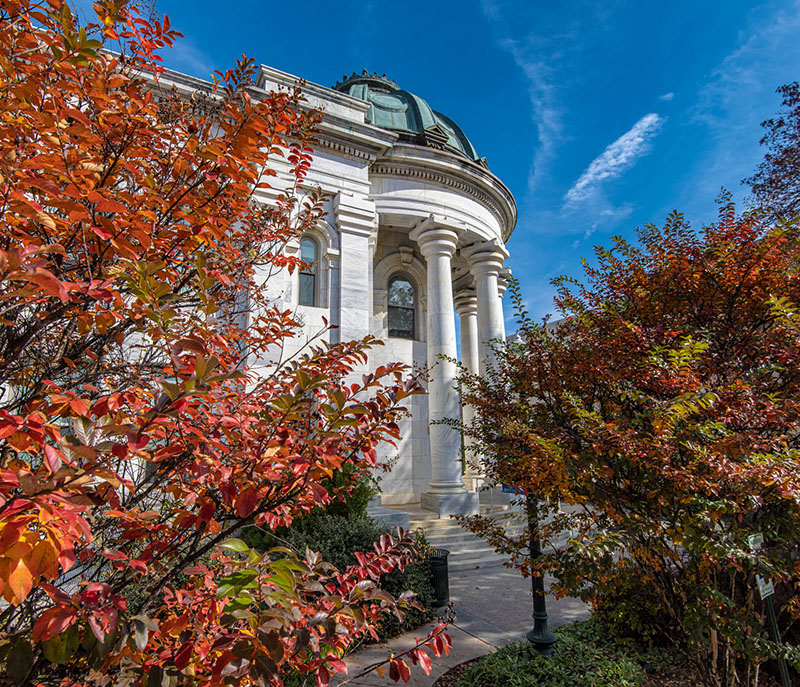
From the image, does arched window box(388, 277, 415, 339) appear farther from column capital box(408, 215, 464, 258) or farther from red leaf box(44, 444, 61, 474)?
red leaf box(44, 444, 61, 474)

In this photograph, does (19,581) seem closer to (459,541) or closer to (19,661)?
(19,661)

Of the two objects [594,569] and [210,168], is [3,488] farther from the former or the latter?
[594,569]

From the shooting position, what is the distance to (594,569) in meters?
3.69

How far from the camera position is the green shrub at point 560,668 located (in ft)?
14.5

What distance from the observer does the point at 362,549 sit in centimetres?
721

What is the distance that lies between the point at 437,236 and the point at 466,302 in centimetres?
666

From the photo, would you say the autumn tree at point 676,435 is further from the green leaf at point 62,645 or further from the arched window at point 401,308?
the arched window at point 401,308

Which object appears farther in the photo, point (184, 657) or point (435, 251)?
point (435, 251)

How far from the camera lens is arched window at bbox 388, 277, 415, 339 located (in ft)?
59.6

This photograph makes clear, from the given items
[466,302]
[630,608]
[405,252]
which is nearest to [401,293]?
[405,252]

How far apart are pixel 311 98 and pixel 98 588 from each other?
14.3 meters

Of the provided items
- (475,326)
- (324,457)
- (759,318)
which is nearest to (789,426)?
(759,318)

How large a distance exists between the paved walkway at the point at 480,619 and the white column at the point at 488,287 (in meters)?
7.96

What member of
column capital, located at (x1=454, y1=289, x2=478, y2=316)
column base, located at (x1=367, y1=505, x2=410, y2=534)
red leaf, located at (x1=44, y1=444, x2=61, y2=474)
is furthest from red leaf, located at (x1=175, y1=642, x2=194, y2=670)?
column capital, located at (x1=454, y1=289, x2=478, y2=316)
